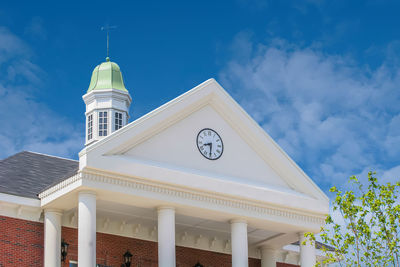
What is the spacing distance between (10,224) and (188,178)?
6058 millimetres

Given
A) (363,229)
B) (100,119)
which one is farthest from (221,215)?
(100,119)

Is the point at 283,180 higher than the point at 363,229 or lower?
higher

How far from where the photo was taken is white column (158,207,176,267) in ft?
94.9

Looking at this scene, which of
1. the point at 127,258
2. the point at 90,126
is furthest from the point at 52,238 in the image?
the point at 90,126

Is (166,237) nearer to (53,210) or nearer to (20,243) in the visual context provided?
(53,210)

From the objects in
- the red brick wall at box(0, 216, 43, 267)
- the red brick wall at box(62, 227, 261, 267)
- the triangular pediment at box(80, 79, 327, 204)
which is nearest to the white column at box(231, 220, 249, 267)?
the triangular pediment at box(80, 79, 327, 204)

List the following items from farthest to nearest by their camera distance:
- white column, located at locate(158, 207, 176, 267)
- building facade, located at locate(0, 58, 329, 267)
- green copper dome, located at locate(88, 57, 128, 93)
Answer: green copper dome, located at locate(88, 57, 128, 93), white column, located at locate(158, 207, 176, 267), building facade, located at locate(0, 58, 329, 267)

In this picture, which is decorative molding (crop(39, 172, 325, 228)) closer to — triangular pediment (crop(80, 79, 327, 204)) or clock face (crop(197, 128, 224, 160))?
triangular pediment (crop(80, 79, 327, 204))

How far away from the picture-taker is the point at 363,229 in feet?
84.6

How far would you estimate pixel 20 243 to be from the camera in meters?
29.6

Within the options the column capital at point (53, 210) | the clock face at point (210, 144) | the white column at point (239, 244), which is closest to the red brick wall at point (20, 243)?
the column capital at point (53, 210)

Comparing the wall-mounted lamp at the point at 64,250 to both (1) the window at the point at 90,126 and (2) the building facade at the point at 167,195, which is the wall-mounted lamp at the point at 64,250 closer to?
(2) the building facade at the point at 167,195

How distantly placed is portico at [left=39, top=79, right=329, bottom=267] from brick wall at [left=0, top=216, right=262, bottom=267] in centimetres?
32

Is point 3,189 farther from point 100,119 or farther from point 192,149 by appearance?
point 100,119
